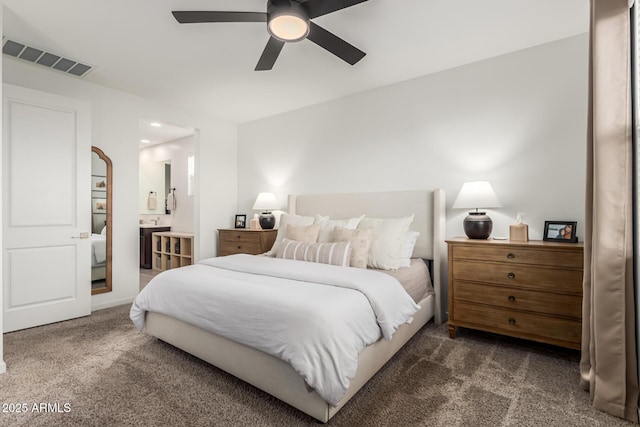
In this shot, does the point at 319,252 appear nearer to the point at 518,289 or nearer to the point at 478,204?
the point at 478,204

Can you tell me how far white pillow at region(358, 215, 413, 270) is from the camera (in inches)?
110

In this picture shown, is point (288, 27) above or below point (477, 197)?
above

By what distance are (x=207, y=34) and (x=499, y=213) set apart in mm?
3039

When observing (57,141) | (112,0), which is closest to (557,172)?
(112,0)

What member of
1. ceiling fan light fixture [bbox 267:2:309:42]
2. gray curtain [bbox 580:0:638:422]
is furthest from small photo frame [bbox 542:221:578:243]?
ceiling fan light fixture [bbox 267:2:309:42]

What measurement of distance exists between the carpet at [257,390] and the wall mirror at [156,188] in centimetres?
412

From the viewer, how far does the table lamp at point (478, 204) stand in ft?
9.00

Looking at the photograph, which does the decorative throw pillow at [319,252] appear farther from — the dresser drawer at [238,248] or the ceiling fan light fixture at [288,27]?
the ceiling fan light fixture at [288,27]

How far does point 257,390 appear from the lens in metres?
1.95

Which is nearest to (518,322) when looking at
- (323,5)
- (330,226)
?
(330,226)

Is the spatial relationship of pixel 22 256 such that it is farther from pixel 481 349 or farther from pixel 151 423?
pixel 481 349

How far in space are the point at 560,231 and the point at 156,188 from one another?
6.69 metres

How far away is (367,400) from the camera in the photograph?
1848 millimetres

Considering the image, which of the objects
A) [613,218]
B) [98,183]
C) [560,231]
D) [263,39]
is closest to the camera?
[613,218]
